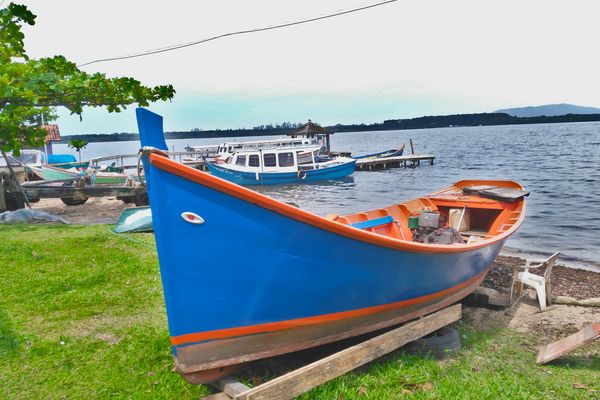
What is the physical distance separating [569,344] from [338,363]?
9.16ft

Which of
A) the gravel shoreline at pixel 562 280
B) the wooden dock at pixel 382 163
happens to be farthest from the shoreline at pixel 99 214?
the wooden dock at pixel 382 163

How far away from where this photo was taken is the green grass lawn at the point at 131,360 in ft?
13.1

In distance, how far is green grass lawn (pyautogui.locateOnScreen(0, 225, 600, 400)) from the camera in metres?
4.01

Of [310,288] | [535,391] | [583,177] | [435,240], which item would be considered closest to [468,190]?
[435,240]

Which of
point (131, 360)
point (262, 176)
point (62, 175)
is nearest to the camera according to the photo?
point (131, 360)

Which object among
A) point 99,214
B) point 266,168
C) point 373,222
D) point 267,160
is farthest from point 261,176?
point 373,222

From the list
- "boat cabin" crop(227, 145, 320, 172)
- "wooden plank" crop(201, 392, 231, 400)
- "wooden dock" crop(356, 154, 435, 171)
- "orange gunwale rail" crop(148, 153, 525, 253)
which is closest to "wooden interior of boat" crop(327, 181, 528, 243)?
"orange gunwale rail" crop(148, 153, 525, 253)

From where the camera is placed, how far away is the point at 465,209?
8.77 meters

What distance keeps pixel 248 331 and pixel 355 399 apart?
1.15 metres

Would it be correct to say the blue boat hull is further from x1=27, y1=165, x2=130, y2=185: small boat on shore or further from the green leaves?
the green leaves

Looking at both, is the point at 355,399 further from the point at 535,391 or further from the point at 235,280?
the point at 535,391

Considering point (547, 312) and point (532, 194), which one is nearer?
point (547, 312)

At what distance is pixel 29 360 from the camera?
170 inches

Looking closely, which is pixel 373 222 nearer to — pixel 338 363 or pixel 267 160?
pixel 338 363
